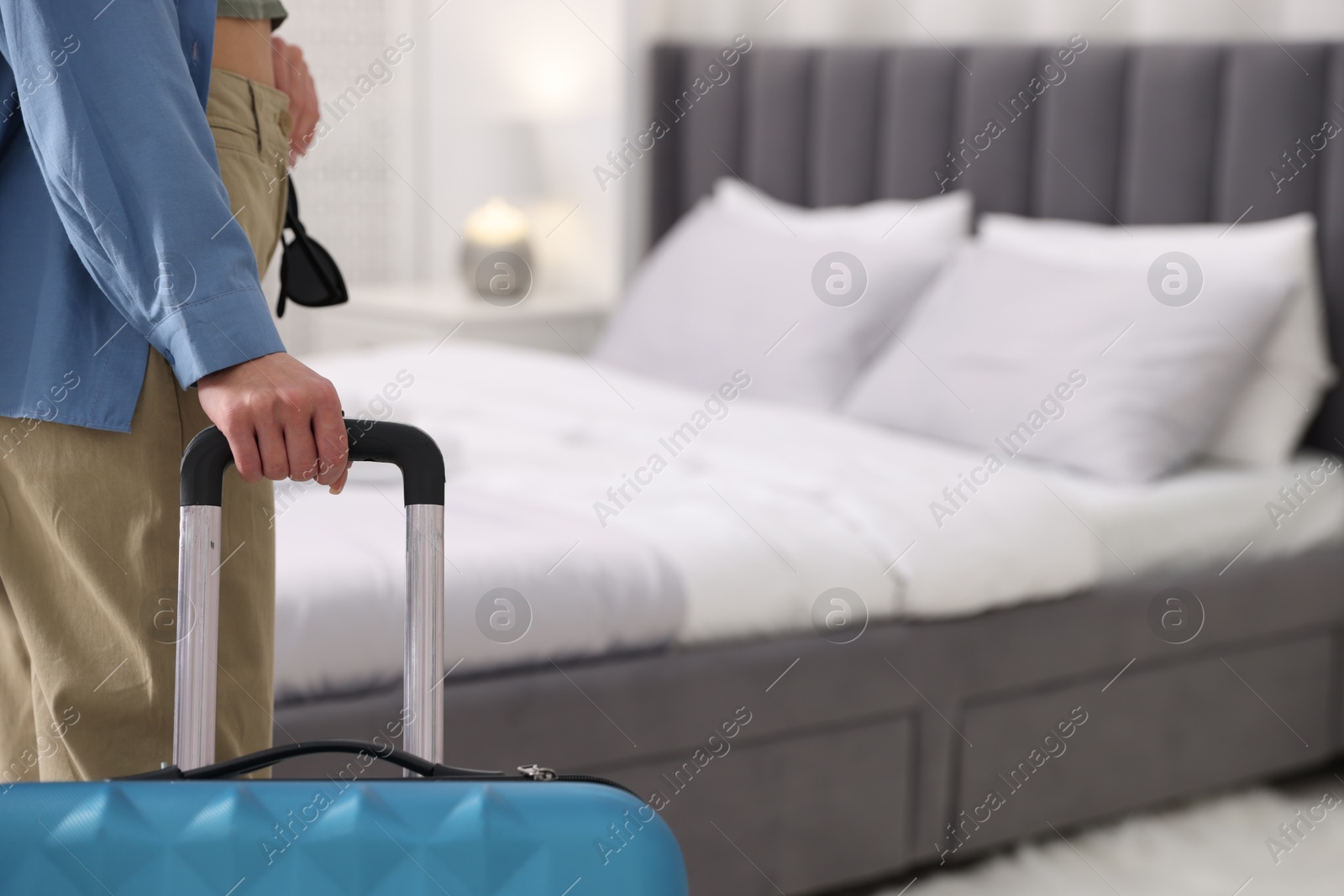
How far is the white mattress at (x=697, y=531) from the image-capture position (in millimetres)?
1547

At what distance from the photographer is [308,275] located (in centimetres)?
114

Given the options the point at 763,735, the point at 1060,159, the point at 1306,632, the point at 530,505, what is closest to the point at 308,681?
the point at 530,505

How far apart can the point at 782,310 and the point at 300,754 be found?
201 centimetres

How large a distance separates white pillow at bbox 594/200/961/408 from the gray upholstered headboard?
25cm

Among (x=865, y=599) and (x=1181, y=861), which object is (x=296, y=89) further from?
(x=1181, y=861)

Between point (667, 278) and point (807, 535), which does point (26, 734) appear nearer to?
point (807, 535)

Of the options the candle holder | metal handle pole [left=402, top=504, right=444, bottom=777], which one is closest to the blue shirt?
metal handle pole [left=402, top=504, right=444, bottom=777]

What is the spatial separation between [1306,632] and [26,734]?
1.89 metres

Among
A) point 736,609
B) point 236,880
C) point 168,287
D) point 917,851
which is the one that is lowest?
point 917,851

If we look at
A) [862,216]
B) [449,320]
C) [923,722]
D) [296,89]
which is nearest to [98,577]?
[296,89]

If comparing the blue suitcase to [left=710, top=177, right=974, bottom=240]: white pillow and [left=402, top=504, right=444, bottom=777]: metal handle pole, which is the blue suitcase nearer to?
[left=402, top=504, right=444, bottom=777]: metal handle pole

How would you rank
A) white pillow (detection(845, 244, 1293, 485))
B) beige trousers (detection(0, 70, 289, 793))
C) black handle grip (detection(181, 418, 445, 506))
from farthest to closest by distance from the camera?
white pillow (detection(845, 244, 1293, 485)) → beige trousers (detection(0, 70, 289, 793)) → black handle grip (detection(181, 418, 445, 506))

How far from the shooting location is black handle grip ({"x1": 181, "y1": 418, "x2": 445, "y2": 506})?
30.8 inches

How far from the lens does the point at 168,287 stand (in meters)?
0.80
